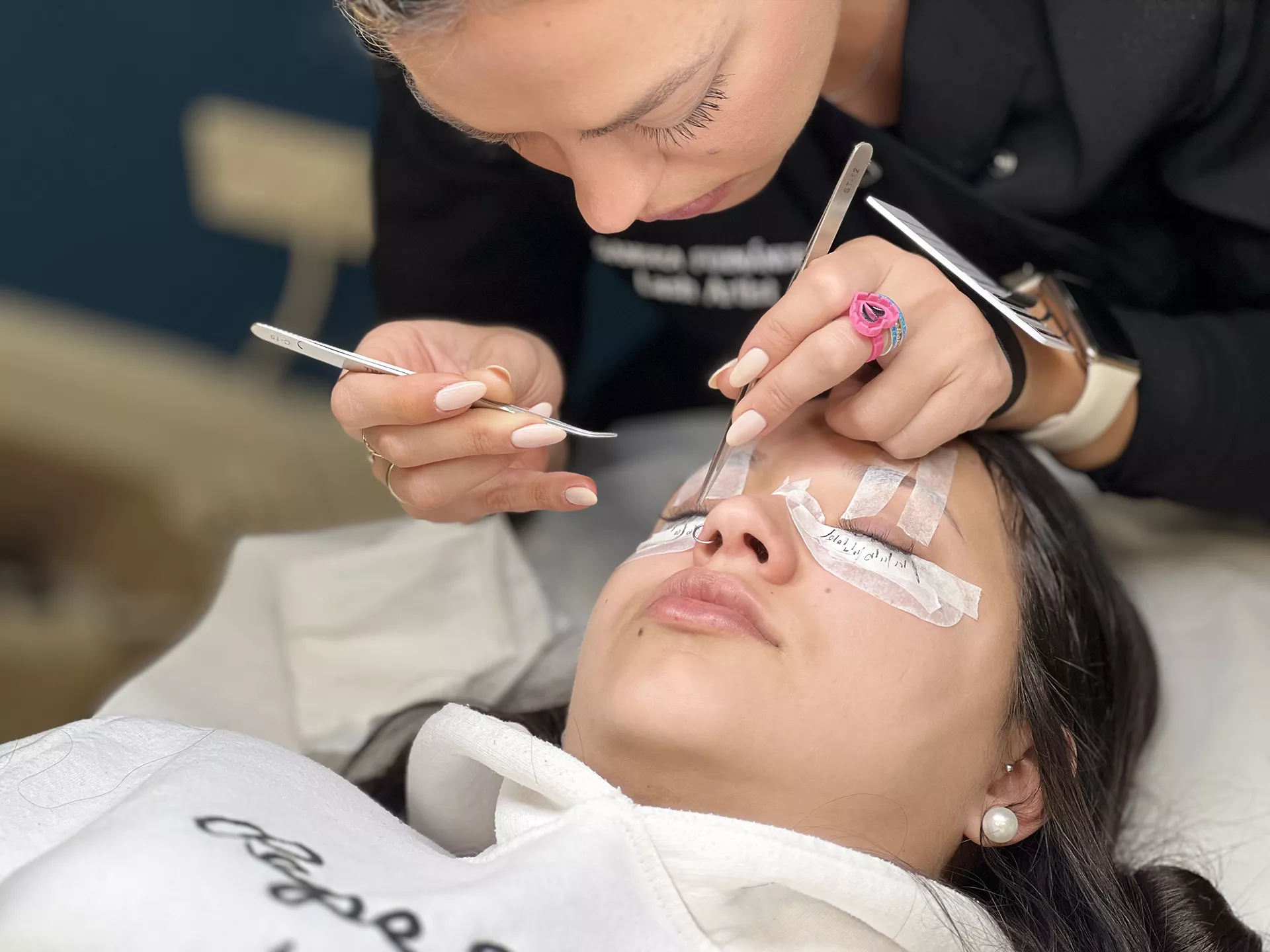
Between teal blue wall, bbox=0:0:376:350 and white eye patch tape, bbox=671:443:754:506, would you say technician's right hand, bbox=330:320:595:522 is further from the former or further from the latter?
teal blue wall, bbox=0:0:376:350

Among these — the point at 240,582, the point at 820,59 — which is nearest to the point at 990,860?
the point at 820,59

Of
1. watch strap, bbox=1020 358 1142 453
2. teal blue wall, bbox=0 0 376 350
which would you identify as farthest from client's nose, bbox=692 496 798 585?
teal blue wall, bbox=0 0 376 350

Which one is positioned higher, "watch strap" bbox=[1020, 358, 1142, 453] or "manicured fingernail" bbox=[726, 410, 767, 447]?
"manicured fingernail" bbox=[726, 410, 767, 447]

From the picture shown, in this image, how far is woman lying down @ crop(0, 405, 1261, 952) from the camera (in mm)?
693

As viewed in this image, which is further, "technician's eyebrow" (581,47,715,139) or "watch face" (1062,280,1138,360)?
"watch face" (1062,280,1138,360)

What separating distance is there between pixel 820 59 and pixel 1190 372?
0.47m

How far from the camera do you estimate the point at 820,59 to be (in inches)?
33.4

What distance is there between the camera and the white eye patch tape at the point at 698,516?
0.92 meters

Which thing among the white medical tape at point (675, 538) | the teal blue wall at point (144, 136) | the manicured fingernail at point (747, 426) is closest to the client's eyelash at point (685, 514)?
the white medical tape at point (675, 538)

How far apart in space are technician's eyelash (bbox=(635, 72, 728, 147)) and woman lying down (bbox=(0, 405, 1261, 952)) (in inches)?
10.7

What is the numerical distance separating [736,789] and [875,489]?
0.26 meters

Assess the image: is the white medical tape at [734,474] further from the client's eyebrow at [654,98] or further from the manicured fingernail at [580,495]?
the client's eyebrow at [654,98]

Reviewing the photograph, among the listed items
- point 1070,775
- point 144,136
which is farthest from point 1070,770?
point 144,136

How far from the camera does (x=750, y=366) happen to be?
32.9 inches
